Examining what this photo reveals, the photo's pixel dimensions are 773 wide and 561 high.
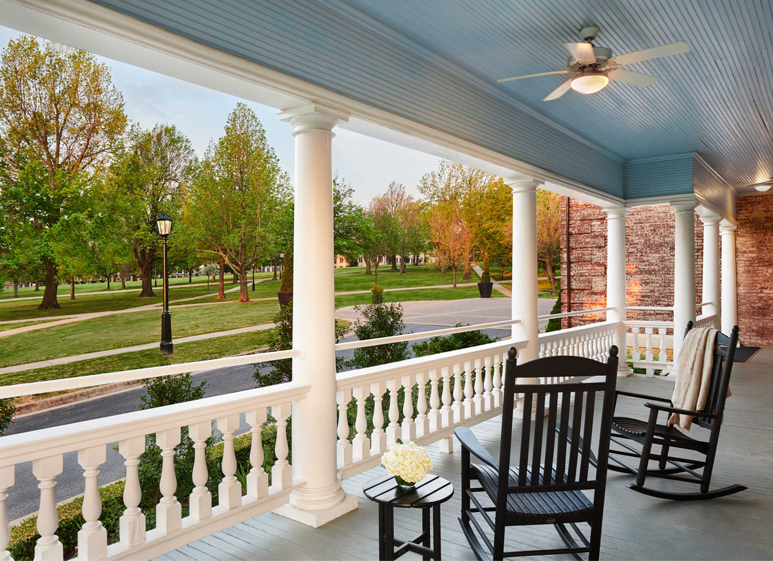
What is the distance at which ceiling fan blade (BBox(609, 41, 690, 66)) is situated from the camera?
113 inches

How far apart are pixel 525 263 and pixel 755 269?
784 centimetres

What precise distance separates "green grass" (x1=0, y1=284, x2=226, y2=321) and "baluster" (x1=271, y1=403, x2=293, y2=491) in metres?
4.01

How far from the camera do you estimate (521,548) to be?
2.53 meters

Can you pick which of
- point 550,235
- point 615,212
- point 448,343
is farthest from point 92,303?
point 550,235

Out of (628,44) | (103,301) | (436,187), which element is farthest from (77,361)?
(436,187)

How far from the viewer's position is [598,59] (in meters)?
3.31

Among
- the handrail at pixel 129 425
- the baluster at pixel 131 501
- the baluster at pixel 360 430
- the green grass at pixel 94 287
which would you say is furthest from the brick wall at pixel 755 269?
the baluster at pixel 131 501

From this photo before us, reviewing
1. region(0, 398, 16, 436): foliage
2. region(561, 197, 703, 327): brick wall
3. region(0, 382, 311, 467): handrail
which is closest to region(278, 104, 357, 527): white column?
region(0, 382, 311, 467): handrail

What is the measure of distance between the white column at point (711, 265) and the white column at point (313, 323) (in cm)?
789

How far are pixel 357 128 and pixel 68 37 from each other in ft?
5.61

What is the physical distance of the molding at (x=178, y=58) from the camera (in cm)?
196

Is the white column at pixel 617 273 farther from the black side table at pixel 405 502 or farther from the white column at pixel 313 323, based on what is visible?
the black side table at pixel 405 502

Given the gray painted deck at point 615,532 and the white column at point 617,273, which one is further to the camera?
the white column at point 617,273

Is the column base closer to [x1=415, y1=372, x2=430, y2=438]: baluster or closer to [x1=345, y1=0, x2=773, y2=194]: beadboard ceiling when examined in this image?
[x1=415, y1=372, x2=430, y2=438]: baluster
